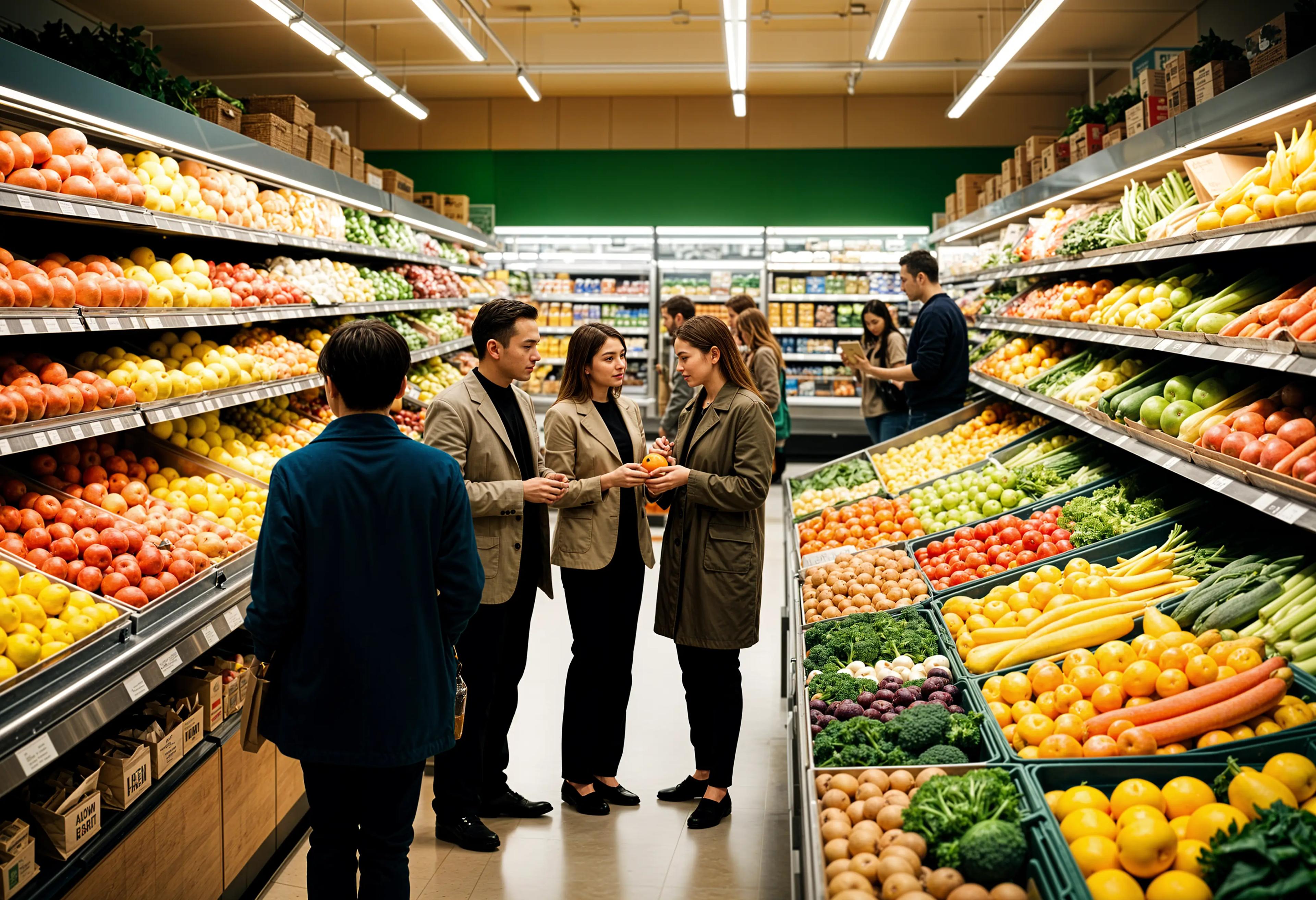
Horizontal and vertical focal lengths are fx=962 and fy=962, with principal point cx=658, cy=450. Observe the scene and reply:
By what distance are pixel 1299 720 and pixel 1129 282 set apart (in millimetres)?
2813

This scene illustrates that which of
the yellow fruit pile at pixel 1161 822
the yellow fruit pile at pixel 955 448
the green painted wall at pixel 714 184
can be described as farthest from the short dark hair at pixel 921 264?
the green painted wall at pixel 714 184

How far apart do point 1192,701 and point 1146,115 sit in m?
3.16

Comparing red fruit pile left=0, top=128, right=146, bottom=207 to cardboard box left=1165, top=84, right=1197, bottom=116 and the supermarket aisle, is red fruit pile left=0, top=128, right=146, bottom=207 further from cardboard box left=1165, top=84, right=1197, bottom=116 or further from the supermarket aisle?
cardboard box left=1165, top=84, right=1197, bottom=116

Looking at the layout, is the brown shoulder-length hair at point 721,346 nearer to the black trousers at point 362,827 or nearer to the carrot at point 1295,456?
the carrot at point 1295,456

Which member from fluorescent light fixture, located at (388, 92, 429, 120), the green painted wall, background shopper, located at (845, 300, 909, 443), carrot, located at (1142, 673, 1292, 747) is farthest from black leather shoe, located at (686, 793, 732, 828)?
the green painted wall

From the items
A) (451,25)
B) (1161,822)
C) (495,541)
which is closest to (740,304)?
(451,25)

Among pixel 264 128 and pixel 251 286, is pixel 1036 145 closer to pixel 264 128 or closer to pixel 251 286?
pixel 264 128

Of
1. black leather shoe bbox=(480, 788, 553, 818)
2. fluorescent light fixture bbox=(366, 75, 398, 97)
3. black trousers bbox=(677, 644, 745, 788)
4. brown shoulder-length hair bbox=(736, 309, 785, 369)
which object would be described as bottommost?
black leather shoe bbox=(480, 788, 553, 818)

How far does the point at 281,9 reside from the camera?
18.7 ft

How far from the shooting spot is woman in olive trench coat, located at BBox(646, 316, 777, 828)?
3203 millimetres

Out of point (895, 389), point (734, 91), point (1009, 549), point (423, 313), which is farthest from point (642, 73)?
point (1009, 549)

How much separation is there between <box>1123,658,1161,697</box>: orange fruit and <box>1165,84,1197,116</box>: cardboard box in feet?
8.20

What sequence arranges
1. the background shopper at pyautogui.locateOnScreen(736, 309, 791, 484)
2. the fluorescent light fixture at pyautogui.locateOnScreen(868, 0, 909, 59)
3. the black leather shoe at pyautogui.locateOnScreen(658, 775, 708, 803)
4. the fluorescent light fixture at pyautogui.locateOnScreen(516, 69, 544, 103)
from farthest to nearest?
the fluorescent light fixture at pyautogui.locateOnScreen(516, 69, 544, 103)
the background shopper at pyautogui.locateOnScreen(736, 309, 791, 484)
the fluorescent light fixture at pyautogui.locateOnScreen(868, 0, 909, 59)
the black leather shoe at pyautogui.locateOnScreen(658, 775, 708, 803)

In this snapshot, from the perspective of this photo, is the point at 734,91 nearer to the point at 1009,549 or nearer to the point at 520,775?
the point at 1009,549
